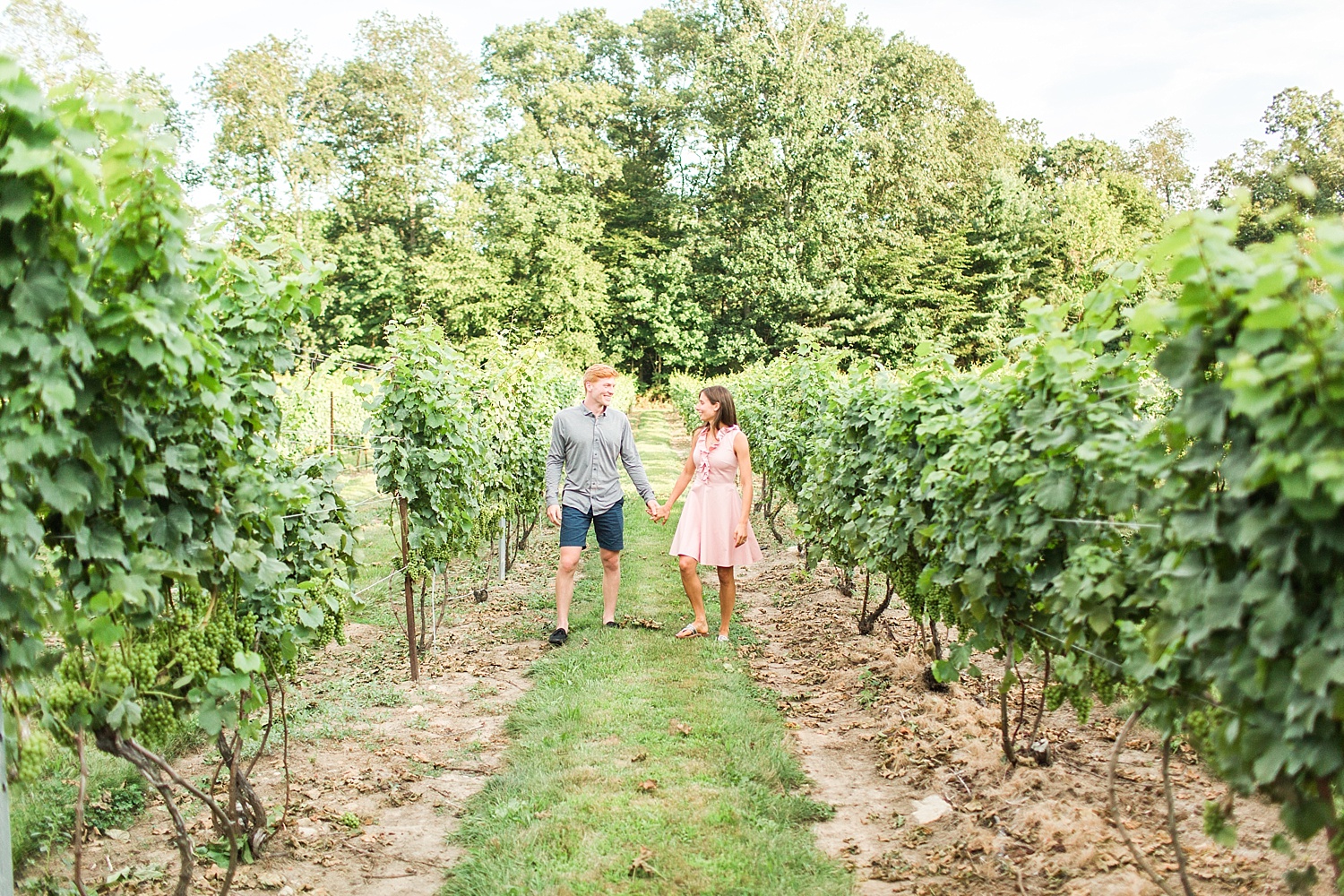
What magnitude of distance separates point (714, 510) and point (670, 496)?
336 millimetres

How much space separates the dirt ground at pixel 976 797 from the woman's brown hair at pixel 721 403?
176cm

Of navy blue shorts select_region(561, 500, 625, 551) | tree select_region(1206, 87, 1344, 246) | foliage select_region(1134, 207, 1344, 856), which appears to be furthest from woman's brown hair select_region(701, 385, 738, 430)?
tree select_region(1206, 87, 1344, 246)

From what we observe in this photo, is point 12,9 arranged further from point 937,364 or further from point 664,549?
point 937,364

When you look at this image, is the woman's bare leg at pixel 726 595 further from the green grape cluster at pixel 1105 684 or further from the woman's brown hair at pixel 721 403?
the green grape cluster at pixel 1105 684

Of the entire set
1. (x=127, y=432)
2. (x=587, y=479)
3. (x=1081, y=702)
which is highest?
(x=127, y=432)

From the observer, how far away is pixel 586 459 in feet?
22.2

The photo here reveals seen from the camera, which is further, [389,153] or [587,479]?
[389,153]

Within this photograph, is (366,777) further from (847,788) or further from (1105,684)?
(1105,684)

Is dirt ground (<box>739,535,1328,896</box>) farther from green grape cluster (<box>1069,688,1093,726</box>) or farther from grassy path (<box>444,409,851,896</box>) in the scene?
green grape cluster (<box>1069,688,1093,726</box>)

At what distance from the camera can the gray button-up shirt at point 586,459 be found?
267 inches

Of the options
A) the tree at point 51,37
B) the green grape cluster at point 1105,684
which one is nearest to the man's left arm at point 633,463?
the green grape cluster at point 1105,684

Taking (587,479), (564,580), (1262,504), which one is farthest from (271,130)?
(1262,504)

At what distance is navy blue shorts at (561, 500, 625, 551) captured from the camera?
6730 mm

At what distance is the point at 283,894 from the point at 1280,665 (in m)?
3.31
